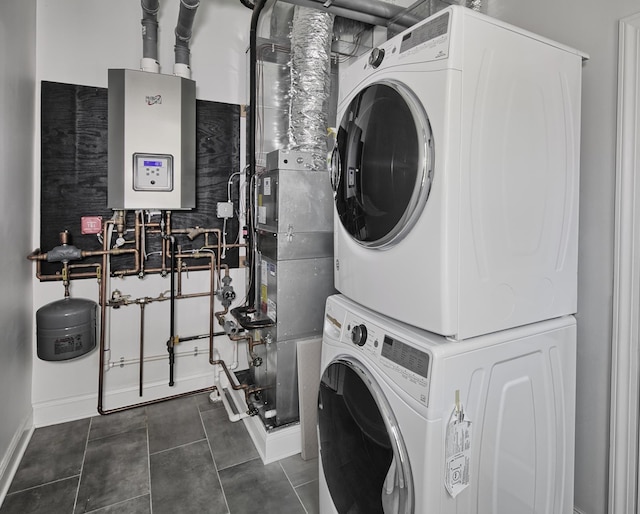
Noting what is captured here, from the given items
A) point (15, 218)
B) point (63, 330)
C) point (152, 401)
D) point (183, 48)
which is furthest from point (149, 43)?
point (152, 401)

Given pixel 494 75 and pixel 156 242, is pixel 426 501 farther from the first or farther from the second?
pixel 156 242

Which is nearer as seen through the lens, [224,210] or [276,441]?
[276,441]

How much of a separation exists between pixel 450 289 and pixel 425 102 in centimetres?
54

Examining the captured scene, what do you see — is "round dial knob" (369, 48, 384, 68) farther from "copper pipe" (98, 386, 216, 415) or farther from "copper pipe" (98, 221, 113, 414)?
"copper pipe" (98, 386, 216, 415)

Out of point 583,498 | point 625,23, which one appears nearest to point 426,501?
point 583,498

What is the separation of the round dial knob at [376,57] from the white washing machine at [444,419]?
87 centimetres

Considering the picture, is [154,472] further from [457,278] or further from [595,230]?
[595,230]

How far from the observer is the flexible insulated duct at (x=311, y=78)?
2.18 metres

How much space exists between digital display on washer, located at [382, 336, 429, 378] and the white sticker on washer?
123mm

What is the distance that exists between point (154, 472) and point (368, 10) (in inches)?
108

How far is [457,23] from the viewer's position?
40.9 inches

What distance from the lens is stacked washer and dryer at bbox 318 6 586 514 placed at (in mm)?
1052

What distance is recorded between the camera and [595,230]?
149 centimetres

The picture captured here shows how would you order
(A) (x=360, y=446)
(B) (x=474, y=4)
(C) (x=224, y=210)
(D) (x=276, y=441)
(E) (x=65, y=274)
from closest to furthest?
(A) (x=360, y=446) → (B) (x=474, y=4) → (D) (x=276, y=441) → (E) (x=65, y=274) → (C) (x=224, y=210)
